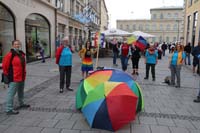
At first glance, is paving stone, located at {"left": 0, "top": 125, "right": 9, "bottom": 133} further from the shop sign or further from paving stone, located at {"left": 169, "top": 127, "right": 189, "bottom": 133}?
the shop sign

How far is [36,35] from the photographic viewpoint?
51.1ft

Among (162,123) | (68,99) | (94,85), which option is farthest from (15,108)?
(162,123)

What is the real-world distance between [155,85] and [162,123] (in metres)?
3.77

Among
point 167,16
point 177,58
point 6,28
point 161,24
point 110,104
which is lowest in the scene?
point 110,104

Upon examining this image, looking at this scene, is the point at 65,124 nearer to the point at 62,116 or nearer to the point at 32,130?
the point at 62,116

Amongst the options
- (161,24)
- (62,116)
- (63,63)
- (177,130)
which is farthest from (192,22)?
(161,24)

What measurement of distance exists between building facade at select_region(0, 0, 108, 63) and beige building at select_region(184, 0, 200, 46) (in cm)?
1191

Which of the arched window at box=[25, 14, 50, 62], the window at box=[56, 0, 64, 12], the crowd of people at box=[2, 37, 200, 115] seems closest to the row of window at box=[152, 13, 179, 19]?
the window at box=[56, 0, 64, 12]

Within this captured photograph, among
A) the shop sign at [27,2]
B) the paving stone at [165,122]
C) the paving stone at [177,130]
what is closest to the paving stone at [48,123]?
the paving stone at [165,122]

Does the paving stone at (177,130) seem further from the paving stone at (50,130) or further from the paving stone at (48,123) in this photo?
the paving stone at (48,123)

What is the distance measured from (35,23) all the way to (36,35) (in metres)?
0.89

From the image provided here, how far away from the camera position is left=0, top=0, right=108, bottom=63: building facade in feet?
38.5

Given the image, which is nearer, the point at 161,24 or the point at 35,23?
the point at 35,23

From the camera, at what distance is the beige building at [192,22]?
20516 millimetres
